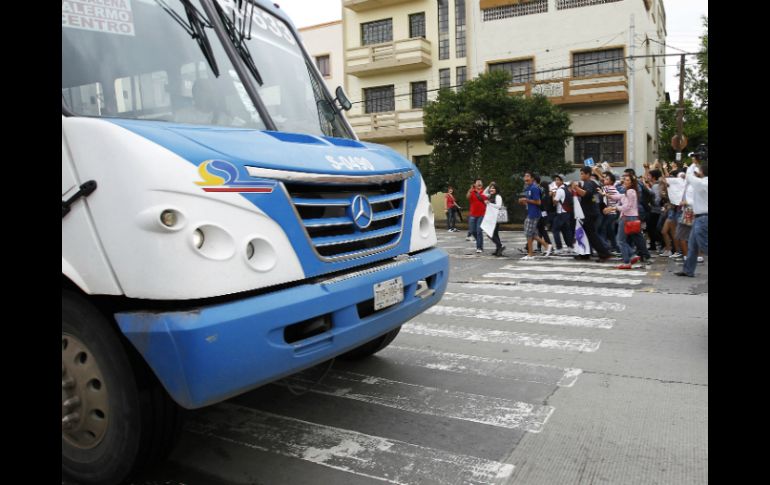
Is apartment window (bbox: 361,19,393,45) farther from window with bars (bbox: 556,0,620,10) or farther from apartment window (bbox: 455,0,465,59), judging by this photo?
window with bars (bbox: 556,0,620,10)

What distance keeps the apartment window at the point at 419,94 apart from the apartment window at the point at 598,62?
7.66m

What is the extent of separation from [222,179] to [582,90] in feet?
81.7

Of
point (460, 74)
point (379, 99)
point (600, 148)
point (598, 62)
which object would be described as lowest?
point (600, 148)

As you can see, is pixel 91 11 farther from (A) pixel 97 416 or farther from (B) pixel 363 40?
(B) pixel 363 40

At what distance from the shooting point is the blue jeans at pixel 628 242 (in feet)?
36.6

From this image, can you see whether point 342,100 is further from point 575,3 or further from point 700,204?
point 575,3

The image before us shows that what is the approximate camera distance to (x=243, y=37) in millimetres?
3943

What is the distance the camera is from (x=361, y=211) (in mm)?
3488

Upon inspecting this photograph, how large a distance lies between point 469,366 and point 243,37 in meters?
3.06

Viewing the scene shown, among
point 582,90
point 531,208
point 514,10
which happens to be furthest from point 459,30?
point 531,208

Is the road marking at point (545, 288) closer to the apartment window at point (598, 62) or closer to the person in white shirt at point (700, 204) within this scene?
the person in white shirt at point (700, 204)

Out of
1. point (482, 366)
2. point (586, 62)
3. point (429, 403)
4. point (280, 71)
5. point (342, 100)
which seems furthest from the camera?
point (586, 62)

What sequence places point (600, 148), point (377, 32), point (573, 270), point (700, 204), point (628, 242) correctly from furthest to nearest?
point (377, 32)
point (600, 148)
point (628, 242)
point (573, 270)
point (700, 204)

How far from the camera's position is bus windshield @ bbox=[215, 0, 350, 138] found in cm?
392
